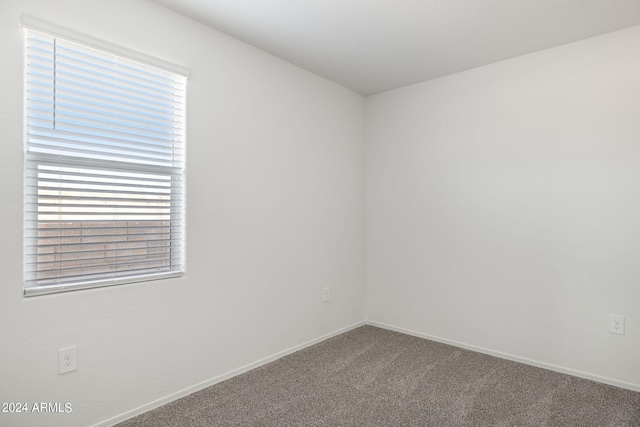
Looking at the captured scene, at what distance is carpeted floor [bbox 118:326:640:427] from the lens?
2.13m

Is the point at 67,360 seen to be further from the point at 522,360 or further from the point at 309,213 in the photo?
the point at 522,360

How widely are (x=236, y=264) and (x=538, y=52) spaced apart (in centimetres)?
284

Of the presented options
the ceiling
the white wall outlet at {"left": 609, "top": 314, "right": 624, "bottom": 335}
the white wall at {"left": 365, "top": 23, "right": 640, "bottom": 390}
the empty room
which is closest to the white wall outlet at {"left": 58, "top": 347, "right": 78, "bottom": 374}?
the empty room

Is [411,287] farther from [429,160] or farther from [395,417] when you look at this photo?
[395,417]

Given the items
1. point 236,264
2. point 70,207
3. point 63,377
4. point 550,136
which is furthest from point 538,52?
point 63,377

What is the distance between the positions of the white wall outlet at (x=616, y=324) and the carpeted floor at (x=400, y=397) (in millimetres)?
385

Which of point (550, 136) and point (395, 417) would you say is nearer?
point (395, 417)

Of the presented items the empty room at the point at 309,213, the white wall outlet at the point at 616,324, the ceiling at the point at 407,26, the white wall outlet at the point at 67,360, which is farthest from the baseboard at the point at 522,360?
the white wall outlet at the point at 67,360

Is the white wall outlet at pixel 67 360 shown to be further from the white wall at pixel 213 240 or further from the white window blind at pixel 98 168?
the white window blind at pixel 98 168

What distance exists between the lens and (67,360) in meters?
1.89

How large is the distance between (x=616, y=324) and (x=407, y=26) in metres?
2.52

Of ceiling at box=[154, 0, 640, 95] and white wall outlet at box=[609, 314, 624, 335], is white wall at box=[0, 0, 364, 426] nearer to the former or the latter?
ceiling at box=[154, 0, 640, 95]

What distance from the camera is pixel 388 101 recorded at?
149 inches

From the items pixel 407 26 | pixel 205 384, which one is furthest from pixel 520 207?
pixel 205 384
